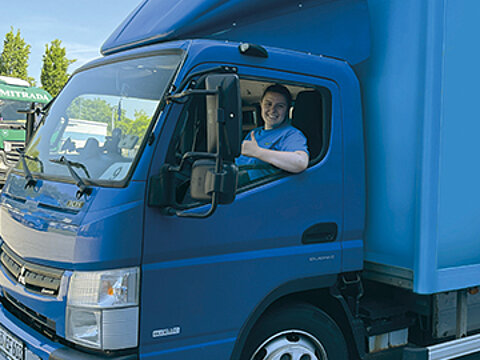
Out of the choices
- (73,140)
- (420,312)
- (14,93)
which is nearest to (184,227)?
(73,140)

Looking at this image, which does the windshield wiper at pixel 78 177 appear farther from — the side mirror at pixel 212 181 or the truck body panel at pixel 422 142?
the truck body panel at pixel 422 142

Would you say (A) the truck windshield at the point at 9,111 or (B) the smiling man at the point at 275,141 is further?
(A) the truck windshield at the point at 9,111

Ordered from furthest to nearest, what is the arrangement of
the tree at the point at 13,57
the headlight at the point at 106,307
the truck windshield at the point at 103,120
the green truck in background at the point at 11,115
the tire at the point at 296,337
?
the tree at the point at 13,57 < the green truck in background at the point at 11,115 < the tire at the point at 296,337 < the truck windshield at the point at 103,120 < the headlight at the point at 106,307

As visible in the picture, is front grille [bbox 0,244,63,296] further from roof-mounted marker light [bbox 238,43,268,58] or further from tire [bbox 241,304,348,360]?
roof-mounted marker light [bbox 238,43,268,58]

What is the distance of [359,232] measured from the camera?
3328mm

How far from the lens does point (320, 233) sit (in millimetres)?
3148

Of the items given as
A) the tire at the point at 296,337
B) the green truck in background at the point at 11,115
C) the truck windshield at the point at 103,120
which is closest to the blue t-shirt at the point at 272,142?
the truck windshield at the point at 103,120

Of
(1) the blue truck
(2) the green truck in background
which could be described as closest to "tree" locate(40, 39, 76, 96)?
(2) the green truck in background

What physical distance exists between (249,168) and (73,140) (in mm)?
1085

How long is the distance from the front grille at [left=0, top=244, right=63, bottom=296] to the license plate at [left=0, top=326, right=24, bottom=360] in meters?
0.30

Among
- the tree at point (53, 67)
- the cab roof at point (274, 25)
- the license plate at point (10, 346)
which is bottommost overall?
the license plate at point (10, 346)

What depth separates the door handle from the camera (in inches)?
122

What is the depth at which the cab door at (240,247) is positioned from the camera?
259cm

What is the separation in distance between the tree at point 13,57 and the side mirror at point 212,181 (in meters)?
29.2
